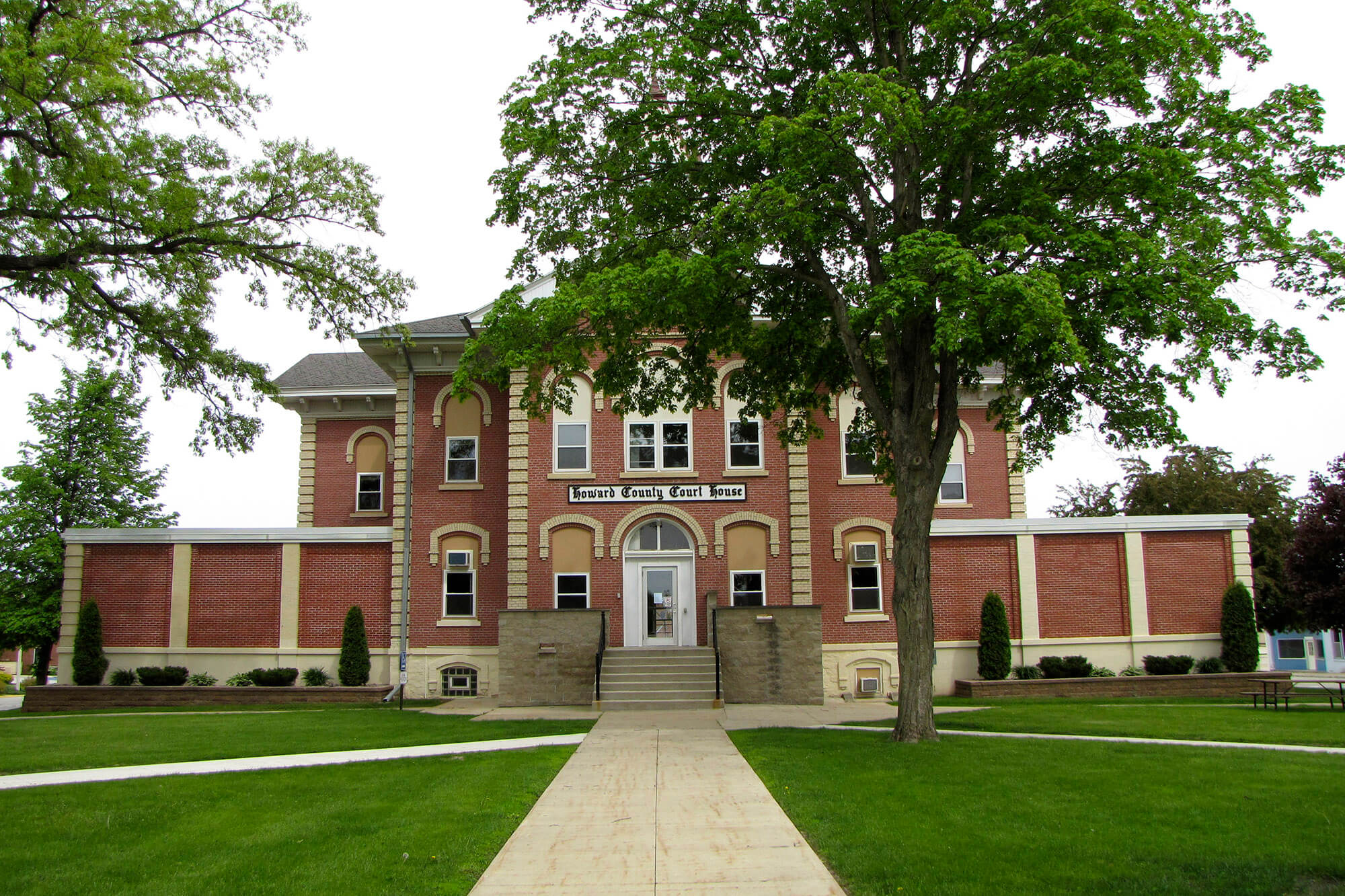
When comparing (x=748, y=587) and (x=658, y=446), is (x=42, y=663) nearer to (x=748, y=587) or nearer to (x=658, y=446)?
(x=658, y=446)

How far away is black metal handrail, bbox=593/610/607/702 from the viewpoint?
2000 centimetres

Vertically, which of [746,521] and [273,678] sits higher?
[746,521]

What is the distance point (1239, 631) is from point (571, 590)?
1604 cm

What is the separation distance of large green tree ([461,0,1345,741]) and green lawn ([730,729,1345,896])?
2.66 metres

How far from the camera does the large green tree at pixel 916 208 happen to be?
40.0 ft

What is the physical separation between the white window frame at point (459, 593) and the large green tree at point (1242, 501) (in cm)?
2558

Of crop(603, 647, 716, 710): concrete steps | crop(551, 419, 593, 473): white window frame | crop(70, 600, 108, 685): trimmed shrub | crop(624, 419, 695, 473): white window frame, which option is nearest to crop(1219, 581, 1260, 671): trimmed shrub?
crop(603, 647, 716, 710): concrete steps

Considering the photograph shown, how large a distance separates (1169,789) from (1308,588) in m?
22.1

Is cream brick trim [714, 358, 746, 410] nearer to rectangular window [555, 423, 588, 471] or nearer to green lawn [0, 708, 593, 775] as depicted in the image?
rectangular window [555, 423, 588, 471]

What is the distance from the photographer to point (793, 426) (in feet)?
59.3

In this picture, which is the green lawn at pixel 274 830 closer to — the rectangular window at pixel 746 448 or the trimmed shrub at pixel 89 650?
the rectangular window at pixel 746 448

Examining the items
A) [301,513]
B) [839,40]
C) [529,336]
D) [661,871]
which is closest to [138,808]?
[661,871]

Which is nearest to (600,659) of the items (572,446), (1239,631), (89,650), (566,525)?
(566,525)

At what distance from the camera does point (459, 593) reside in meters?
24.4
